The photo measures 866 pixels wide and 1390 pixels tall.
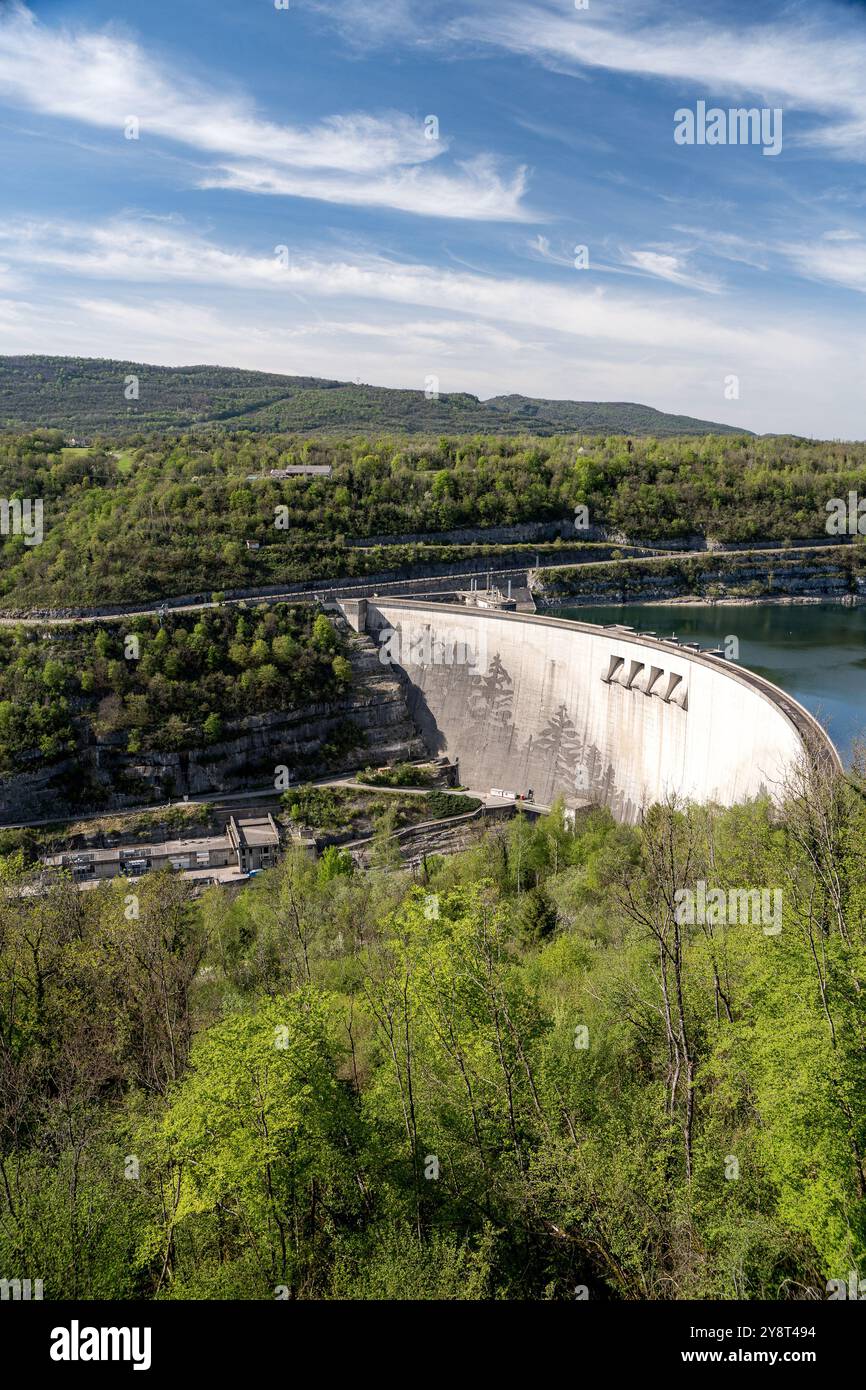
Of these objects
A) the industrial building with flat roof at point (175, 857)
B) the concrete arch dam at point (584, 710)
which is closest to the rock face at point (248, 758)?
the concrete arch dam at point (584, 710)

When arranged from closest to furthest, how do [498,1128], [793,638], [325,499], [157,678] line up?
[498,1128]
[157,678]
[793,638]
[325,499]

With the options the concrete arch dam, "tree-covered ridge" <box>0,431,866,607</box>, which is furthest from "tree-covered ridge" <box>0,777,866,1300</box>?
"tree-covered ridge" <box>0,431,866,607</box>

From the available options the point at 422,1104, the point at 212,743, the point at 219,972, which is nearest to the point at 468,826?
the point at 212,743

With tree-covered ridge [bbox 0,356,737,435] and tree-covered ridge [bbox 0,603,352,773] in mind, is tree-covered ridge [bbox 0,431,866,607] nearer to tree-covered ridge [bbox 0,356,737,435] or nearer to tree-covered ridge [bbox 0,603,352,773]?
tree-covered ridge [bbox 0,603,352,773]

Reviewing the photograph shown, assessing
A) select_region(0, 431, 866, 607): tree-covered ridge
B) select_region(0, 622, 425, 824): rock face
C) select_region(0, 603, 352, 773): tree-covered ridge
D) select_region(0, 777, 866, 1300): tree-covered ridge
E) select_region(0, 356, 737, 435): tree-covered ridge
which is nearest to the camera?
select_region(0, 777, 866, 1300): tree-covered ridge

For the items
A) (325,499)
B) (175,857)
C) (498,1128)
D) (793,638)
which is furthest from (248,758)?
(793,638)

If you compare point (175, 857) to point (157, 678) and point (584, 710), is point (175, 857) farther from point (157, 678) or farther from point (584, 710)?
point (584, 710)
